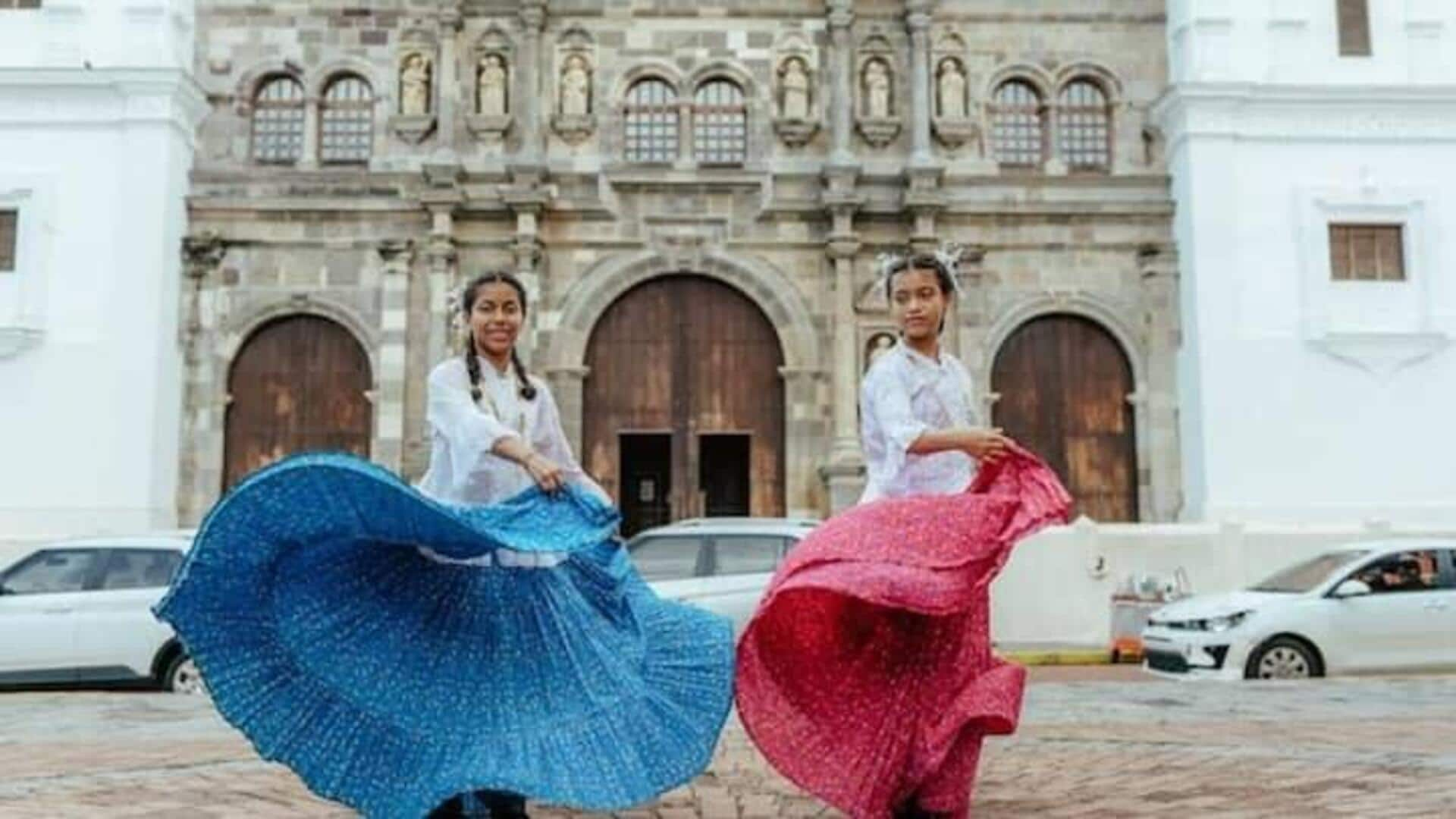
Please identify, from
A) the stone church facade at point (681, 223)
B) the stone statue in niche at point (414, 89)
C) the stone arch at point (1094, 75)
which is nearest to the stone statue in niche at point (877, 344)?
the stone church facade at point (681, 223)

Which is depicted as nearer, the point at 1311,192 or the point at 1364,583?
the point at 1364,583

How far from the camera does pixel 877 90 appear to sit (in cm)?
2228

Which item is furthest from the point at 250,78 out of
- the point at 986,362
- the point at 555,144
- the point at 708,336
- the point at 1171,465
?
the point at 1171,465

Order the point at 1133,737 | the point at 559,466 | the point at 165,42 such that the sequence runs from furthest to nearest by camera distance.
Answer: the point at 165,42
the point at 1133,737
the point at 559,466

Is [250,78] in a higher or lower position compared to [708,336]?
higher

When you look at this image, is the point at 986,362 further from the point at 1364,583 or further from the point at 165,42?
the point at 165,42

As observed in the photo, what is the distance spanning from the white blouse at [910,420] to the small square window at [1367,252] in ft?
59.7

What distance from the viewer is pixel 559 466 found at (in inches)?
205

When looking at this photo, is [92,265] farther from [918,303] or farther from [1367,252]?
[1367,252]

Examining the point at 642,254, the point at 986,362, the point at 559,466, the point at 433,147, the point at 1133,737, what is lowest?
the point at 1133,737

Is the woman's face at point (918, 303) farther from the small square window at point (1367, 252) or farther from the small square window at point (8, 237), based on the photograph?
the small square window at point (8, 237)

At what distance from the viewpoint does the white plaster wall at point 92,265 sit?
20.4 m

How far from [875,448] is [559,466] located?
1.20m

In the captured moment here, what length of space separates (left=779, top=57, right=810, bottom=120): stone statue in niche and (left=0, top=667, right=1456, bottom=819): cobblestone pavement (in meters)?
13.1
